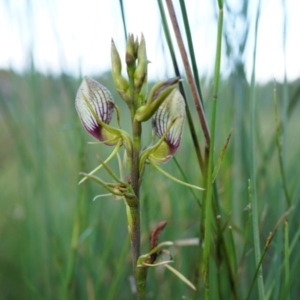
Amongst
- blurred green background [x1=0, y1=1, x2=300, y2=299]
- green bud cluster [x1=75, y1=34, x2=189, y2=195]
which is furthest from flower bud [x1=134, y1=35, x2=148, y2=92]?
blurred green background [x1=0, y1=1, x2=300, y2=299]

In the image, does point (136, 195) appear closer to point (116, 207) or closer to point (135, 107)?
point (135, 107)

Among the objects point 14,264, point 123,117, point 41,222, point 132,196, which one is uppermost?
point 123,117

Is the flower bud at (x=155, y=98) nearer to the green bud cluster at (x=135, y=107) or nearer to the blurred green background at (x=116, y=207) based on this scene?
the green bud cluster at (x=135, y=107)

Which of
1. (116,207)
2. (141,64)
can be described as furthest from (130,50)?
→ (116,207)

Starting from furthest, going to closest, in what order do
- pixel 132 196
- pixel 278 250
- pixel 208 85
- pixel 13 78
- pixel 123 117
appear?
pixel 123 117, pixel 13 78, pixel 208 85, pixel 278 250, pixel 132 196

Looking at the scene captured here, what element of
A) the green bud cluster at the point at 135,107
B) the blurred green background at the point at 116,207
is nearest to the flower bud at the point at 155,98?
the green bud cluster at the point at 135,107

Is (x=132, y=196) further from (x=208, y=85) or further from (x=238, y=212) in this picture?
(x=208, y=85)

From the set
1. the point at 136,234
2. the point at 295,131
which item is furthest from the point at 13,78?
the point at 295,131
